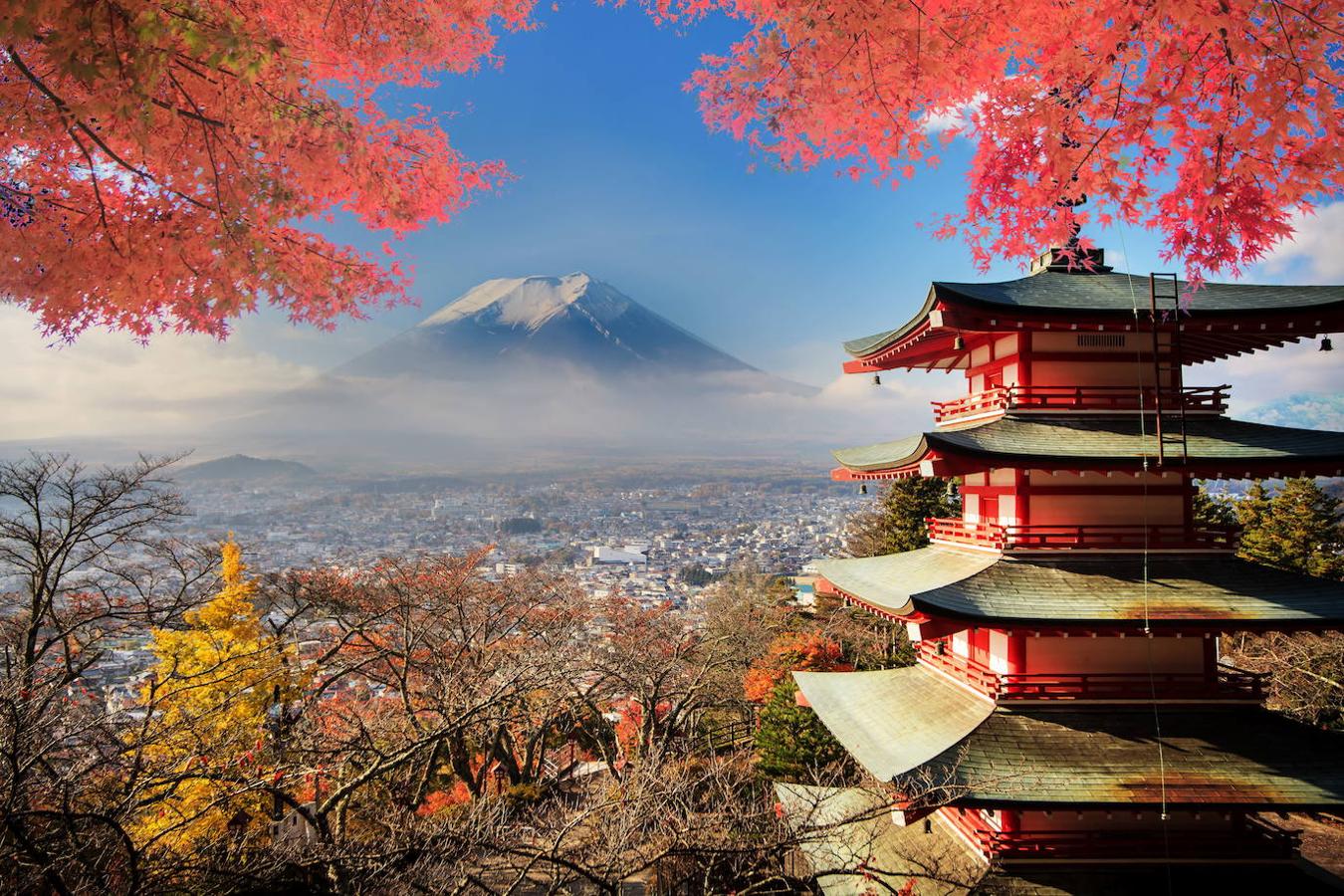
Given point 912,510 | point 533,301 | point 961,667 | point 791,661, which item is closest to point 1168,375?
point 961,667

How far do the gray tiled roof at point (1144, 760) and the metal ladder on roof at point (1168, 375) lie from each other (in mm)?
2184

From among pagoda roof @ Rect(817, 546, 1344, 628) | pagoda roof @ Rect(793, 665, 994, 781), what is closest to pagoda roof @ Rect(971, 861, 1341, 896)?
pagoda roof @ Rect(793, 665, 994, 781)

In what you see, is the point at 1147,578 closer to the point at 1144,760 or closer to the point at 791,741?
the point at 1144,760

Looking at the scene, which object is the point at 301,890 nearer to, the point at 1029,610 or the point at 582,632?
the point at 1029,610

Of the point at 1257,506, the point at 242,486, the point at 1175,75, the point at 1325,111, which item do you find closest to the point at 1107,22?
the point at 1175,75

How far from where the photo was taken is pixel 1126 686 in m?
5.58

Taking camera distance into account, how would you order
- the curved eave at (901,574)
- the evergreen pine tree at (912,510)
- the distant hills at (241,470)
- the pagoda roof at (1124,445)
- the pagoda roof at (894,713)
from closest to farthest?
the pagoda roof at (1124,445) → the pagoda roof at (894,713) → the curved eave at (901,574) → the evergreen pine tree at (912,510) → the distant hills at (241,470)

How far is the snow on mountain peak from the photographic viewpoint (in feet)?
217

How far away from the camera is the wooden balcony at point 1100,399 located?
19.5ft

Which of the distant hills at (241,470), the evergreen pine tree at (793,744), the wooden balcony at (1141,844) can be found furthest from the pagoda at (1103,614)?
the distant hills at (241,470)

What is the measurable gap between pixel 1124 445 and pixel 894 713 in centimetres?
315

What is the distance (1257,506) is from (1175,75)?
2102cm

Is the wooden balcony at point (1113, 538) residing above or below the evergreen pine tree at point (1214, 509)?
above

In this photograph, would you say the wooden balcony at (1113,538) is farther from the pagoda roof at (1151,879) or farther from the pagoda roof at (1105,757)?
the pagoda roof at (1151,879)
